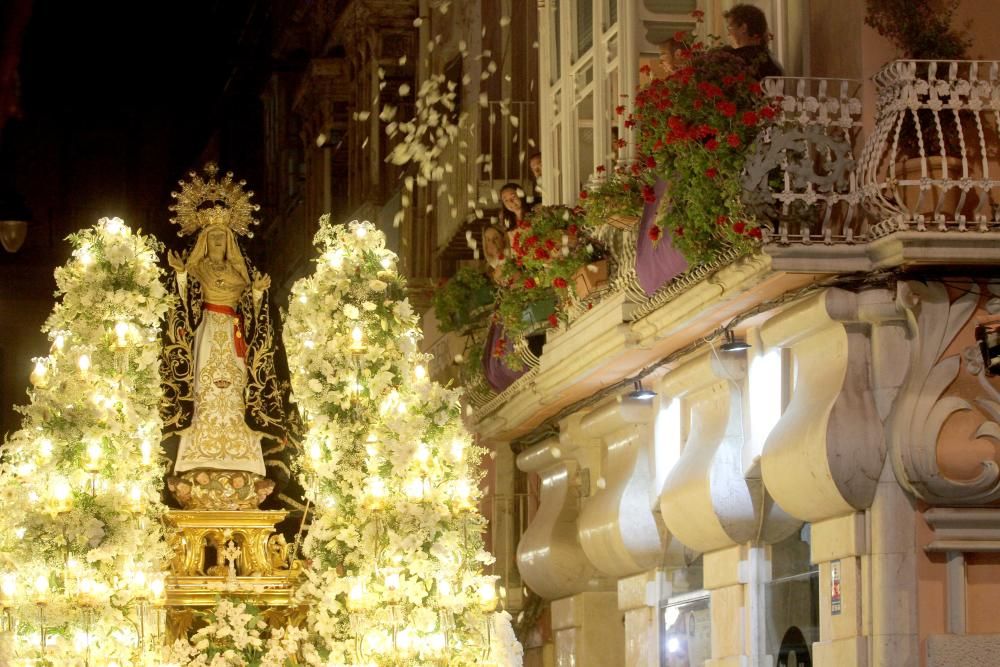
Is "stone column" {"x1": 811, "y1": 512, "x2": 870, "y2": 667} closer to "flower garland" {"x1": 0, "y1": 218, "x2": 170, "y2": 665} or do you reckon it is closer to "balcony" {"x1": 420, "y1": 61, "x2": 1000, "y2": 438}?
"balcony" {"x1": 420, "y1": 61, "x2": 1000, "y2": 438}

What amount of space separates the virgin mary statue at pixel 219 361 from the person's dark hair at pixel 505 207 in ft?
13.3

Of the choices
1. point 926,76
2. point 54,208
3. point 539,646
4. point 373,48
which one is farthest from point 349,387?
point 54,208

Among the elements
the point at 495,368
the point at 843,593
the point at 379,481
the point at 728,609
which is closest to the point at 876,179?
the point at 843,593

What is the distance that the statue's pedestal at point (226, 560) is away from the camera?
34.5 ft

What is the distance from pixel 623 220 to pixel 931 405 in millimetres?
3228

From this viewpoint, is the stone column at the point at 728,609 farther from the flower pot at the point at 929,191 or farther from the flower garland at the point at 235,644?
the flower pot at the point at 929,191

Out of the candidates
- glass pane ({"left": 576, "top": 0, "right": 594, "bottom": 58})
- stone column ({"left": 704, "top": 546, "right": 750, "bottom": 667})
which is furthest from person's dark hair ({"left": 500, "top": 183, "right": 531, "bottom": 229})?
stone column ({"left": 704, "top": 546, "right": 750, "bottom": 667})

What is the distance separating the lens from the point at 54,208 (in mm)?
29453

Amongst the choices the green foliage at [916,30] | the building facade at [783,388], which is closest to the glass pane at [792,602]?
the building facade at [783,388]

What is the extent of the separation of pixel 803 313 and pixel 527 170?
7419 millimetres

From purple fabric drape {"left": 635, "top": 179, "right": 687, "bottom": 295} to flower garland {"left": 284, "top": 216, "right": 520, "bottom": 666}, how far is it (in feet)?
4.52

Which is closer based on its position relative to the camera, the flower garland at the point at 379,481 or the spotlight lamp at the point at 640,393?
the flower garland at the point at 379,481

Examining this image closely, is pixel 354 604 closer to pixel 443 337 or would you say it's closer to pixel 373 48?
pixel 443 337

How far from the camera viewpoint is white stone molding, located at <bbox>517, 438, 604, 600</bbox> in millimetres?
14289
